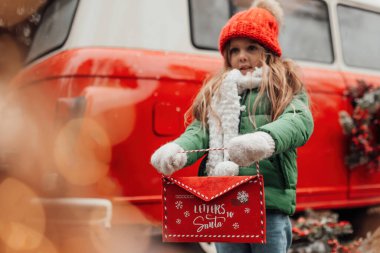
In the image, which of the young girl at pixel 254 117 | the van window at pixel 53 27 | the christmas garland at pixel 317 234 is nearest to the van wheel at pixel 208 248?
the christmas garland at pixel 317 234

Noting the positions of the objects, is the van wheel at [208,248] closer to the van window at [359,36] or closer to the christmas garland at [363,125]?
the christmas garland at [363,125]

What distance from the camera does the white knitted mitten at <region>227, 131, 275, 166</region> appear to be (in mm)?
1671

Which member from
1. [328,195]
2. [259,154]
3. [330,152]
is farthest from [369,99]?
[259,154]

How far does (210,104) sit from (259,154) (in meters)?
0.47

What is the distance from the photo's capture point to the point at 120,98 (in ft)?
9.21

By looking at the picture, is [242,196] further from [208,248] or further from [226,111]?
[208,248]

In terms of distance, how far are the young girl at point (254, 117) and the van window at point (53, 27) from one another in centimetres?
134

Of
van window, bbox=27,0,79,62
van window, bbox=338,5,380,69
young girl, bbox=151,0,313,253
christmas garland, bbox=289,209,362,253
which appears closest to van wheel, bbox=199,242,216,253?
christmas garland, bbox=289,209,362,253

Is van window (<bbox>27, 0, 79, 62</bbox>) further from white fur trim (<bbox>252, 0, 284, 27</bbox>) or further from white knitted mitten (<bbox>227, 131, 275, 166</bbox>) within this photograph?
white knitted mitten (<bbox>227, 131, 275, 166</bbox>)

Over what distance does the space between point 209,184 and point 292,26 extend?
2.38 meters

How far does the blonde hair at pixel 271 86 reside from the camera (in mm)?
1971

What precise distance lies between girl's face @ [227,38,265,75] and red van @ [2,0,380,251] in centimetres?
87

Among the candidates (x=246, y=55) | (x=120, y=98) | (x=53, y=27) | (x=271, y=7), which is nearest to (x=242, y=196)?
(x=246, y=55)

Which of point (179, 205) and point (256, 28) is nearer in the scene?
point (179, 205)
